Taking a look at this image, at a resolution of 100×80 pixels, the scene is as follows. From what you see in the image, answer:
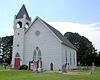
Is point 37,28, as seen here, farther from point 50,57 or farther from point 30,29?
point 50,57

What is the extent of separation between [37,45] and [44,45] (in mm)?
1692

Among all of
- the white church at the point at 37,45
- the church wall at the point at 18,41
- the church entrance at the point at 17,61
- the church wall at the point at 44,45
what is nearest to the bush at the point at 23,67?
the white church at the point at 37,45

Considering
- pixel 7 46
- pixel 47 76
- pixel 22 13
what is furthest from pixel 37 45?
pixel 7 46

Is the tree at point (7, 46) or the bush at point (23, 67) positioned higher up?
the tree at point (7, 46)

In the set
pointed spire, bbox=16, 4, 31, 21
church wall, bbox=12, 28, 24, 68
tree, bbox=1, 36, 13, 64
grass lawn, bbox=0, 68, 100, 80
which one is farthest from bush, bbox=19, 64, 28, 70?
tree, bbox=1, 36, 13, 64

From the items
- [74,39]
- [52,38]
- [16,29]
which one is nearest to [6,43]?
[74,39]

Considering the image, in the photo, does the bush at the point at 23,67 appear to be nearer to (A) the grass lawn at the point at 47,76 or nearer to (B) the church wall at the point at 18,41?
(B) the church wall at the point at 18,41

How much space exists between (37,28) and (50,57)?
7053 mm

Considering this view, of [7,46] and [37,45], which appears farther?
[7,46]

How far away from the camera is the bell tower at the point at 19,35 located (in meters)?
42.2

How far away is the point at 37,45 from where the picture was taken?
40.9 m

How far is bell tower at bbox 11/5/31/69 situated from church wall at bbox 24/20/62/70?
111 centimetres

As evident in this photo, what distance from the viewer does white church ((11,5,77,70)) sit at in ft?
127

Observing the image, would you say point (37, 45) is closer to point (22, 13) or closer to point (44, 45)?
point (44, 45)
